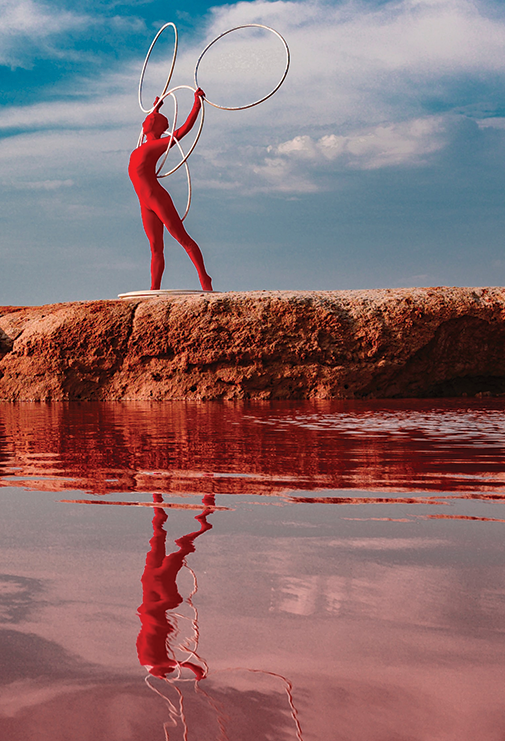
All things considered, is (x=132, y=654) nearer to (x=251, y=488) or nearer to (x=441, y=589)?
(x=441, y=589)

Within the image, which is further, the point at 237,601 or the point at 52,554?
the point at 52,554

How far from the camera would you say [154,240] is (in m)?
14.4

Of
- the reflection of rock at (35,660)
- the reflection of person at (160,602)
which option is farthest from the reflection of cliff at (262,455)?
the reflection of rock at (35,660)

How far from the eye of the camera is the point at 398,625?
119 centimetres

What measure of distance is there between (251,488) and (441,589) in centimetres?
136

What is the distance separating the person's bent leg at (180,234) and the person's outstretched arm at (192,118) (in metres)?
1.33

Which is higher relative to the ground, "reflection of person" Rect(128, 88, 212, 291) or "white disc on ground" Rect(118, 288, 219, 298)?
"reflection of person" Rect(128, 88, 212, 291)

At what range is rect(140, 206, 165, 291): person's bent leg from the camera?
47.2 ft

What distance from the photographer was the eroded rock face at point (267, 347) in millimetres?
12156

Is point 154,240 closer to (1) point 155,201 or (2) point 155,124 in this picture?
(1) point 155,201

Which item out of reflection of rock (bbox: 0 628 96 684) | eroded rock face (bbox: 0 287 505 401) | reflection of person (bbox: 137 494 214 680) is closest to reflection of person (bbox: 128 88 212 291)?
eroded rock face (bbox: 0 287 505 401)

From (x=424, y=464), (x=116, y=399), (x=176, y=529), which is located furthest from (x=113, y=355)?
(x=176, y=529)

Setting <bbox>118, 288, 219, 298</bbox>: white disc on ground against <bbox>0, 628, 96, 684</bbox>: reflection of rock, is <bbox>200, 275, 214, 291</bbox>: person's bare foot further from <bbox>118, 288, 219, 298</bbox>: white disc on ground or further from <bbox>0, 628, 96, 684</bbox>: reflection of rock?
<bbox>0, 628, 96, 684</bbox>: reflection of rock

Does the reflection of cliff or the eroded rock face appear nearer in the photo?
the reflection of cliff
